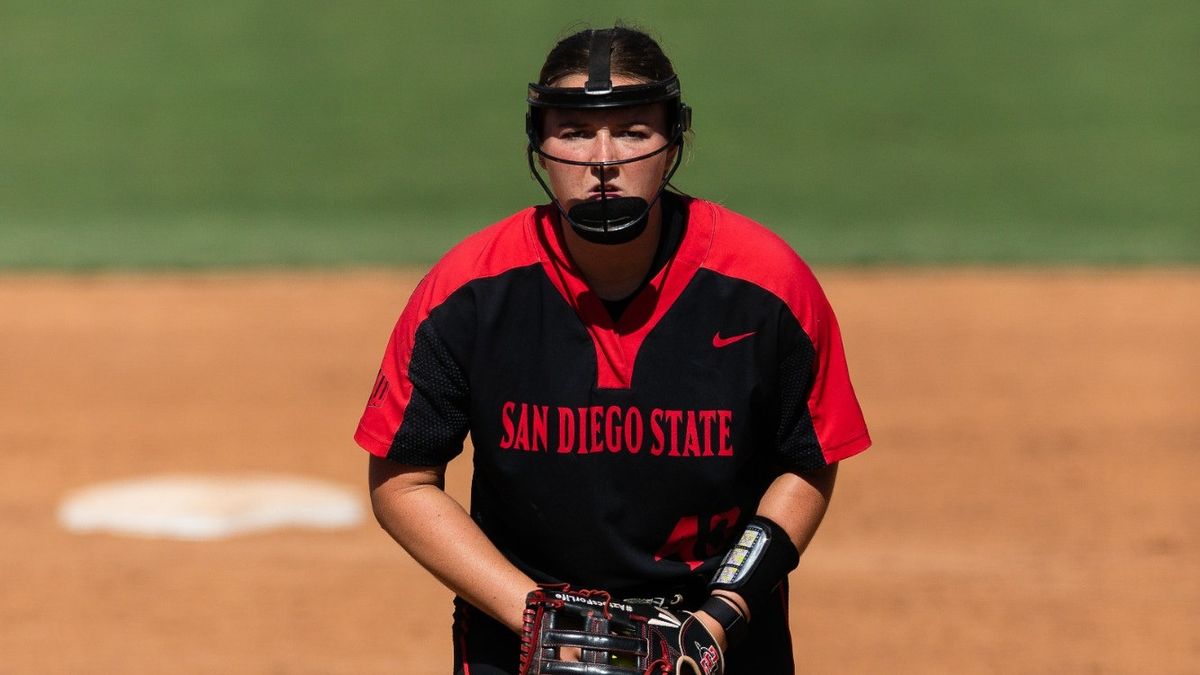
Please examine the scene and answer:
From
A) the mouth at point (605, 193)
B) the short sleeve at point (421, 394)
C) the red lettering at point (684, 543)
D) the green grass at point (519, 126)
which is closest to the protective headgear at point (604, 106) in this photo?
the mouth at point (605, 193)

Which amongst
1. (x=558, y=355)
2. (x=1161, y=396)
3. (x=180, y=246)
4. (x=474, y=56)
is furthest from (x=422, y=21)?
(x=558, y=355)

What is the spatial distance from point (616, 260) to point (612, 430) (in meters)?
0.29

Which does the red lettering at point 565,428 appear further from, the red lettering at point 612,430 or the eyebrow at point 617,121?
the eyebrow at point 617,121

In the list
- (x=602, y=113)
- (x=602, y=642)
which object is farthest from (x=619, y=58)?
(x=602, y=642)

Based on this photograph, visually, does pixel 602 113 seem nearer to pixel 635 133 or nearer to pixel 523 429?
pixel 635 133

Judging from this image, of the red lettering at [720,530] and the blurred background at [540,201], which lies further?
the blurred background at [540,201]

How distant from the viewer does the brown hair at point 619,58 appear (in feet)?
8.89

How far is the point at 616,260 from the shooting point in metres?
2.78

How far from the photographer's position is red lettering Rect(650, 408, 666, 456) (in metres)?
2.71

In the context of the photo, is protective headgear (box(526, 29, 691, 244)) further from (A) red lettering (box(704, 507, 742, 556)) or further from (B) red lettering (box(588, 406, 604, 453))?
(A) red lettering (box(704, 507, 742, 556))

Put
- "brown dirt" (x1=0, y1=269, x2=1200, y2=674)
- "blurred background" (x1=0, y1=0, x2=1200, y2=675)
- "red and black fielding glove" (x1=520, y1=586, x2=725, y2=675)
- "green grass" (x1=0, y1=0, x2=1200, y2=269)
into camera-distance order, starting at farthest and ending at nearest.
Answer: "green grass" (x1=0, y1=0, x2=1200, y2=269) < "blurred background" (x1=0, y1=0, x2=1200, y2=675) < "brown dirt" (x1=0, y1=269, x2=1200, y2=674) < "red and black fielding glove" (x1=520, y1=586, x2=725, y2=675)

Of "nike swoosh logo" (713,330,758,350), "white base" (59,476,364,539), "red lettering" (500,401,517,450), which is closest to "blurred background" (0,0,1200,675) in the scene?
"white base" (59,476,364,539)

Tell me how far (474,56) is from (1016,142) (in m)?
4.78

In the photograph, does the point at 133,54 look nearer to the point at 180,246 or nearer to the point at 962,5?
the point at 180,246
